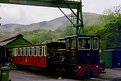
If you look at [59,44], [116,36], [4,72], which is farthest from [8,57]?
[4,72]

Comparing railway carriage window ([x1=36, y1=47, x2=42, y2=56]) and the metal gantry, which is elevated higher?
the metal gantry

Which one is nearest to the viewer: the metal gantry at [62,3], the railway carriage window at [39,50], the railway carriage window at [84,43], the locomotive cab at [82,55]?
the locomotive cab at [82,55]

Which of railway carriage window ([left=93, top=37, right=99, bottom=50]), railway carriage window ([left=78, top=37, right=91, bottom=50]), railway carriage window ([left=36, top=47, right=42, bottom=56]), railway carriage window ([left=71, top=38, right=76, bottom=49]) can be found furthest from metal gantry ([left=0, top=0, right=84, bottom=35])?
railway carriage window ([left=71, top=38, right=76, bottom=49])

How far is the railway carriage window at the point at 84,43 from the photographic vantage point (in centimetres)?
1508

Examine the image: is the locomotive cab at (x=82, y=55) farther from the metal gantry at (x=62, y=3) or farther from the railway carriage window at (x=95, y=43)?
the metal gantry at (x=62, y=3)

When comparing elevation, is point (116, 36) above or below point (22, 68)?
above

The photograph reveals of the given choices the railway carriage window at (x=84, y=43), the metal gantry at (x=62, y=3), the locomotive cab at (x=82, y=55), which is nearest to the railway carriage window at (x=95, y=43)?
the locomotive cab at (x=82, y=55)

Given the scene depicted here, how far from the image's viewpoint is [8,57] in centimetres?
2856

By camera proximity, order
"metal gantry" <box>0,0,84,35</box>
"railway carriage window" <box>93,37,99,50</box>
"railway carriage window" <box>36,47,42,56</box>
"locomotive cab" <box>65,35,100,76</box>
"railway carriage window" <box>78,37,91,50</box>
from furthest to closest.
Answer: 1. "metal gantry" <box>0,0,84,35</box>
2. "railway carriage window" <box>36,47,42,56</box>
3. "railway carriage window" <box>93,37,99,50</box>
4. "railway carriage window" <box>78,37,91,50</box>
5. "locomotive cab" <box>65,35,100,76</box>

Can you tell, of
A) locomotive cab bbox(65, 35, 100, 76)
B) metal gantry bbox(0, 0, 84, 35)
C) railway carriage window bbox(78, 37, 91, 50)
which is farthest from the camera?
metal gantry bbox(0, 0, 84, 35)

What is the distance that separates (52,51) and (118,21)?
11842mm

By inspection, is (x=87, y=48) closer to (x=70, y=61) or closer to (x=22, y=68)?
(x=70, y=61)

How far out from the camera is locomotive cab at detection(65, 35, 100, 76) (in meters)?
14.9

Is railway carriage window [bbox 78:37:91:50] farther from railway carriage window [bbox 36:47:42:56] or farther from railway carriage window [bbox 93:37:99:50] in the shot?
railway carriage window [bbox 36:47:42:56]
